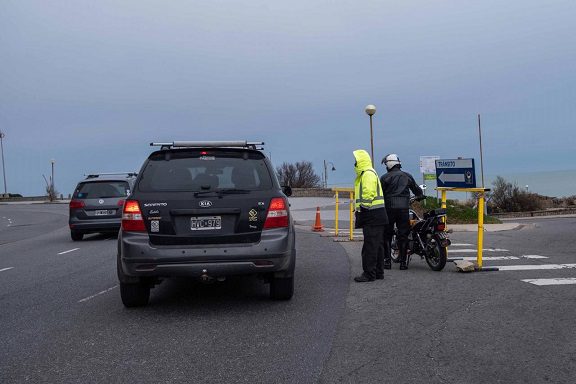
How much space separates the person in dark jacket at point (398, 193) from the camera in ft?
29.2

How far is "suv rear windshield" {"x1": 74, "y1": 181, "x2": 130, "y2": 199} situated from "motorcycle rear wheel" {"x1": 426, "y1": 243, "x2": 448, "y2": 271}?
9303 millimetres

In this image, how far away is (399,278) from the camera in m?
8.41

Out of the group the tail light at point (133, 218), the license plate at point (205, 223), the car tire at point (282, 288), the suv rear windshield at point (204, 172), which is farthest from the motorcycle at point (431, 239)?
the tail light at point (133, 218)

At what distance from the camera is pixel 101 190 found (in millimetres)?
15461

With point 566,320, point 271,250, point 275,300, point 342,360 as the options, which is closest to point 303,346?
point 342,360

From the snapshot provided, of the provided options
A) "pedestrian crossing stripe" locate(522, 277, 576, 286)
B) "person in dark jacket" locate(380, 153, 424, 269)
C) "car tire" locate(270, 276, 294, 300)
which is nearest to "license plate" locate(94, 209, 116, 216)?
"person in dark jacket" locate(380, 153, 424, 269)

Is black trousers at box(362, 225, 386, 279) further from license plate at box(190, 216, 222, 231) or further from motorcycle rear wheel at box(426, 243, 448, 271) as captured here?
license plate at box(190, 216, 222, 231)

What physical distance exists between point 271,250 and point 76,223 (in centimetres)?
1102

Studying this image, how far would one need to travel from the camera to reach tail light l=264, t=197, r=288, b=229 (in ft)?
19.8

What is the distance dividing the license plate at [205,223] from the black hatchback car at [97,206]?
390 inches

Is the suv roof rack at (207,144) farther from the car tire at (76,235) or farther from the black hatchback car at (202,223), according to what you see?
the car tire at (76,235)

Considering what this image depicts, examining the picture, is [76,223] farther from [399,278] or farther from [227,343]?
[227,343]

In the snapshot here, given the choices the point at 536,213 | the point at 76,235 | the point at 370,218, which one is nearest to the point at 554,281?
the point at 370,218

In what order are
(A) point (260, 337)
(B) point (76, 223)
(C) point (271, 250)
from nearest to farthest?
(A) point (260, 337)
(C) point (271, 250)
(B) point (76, 223)
